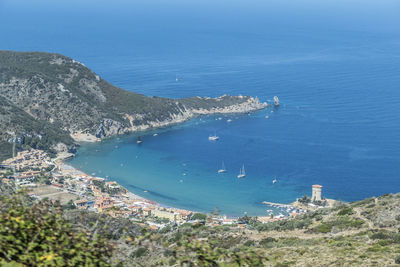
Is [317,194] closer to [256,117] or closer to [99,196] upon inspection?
[99,196]

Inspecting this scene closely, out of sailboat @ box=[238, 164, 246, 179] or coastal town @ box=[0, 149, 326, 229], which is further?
sailboat @ box=[238, 164, 246, 179]

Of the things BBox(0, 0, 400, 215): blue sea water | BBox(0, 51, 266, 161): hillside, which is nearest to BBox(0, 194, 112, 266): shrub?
BBox(0, 0, 400, 215): blue sea water

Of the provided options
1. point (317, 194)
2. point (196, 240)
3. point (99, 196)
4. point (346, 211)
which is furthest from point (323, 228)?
point (99, 196)

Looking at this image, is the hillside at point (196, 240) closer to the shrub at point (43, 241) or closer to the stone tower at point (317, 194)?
the shrub at point (43, 241)

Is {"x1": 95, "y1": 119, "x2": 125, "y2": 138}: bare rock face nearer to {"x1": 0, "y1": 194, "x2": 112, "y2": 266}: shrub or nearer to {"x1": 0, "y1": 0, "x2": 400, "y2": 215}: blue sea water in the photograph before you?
{"x1": 0, "y1": 0, "x2": 400, "y2": 215}: blue sea water

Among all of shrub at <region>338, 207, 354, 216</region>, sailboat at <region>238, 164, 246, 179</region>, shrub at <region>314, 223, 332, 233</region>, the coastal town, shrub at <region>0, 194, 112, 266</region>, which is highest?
sailboat at <region>238, 164, 246, 179</region>

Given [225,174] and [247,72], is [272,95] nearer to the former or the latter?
[247,72]

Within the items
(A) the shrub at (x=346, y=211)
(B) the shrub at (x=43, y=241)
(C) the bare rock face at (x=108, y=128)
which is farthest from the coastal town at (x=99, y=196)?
(B) the shrub at (x=43, y=241)
